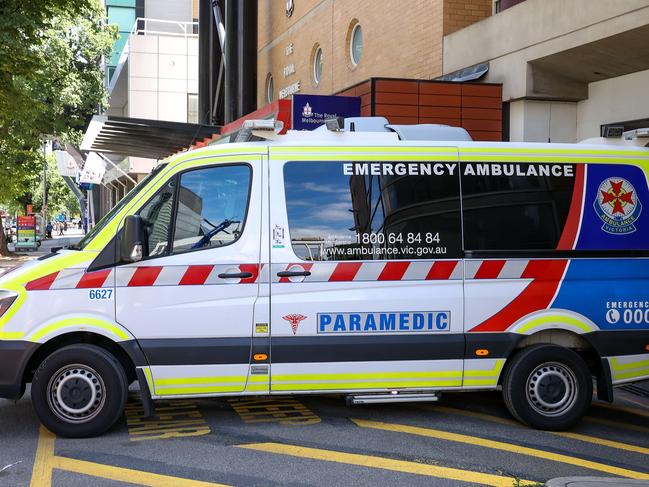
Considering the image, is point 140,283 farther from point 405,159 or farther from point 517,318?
point 517,318

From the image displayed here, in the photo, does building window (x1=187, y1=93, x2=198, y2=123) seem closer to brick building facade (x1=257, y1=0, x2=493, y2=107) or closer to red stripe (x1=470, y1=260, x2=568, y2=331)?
brick building facade (x1=257, y1=0, x2=493, y2=107)

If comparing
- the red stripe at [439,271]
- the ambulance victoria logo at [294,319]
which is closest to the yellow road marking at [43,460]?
the ambulance victoria logo at [294,319]

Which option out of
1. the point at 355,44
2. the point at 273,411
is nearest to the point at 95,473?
the point at 273,411

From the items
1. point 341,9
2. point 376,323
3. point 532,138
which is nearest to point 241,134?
point 376,323

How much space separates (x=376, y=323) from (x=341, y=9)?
13587mm

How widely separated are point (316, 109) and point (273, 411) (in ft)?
25.3

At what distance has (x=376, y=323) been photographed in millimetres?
5895

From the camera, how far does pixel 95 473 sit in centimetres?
495

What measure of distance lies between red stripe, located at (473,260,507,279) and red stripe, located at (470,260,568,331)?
209 mm

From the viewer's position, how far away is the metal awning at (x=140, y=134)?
19.0 m

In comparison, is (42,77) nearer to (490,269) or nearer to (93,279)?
(93,279)

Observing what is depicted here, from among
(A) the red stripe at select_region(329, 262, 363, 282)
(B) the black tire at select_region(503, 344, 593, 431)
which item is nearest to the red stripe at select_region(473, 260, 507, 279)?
(B) the black tire at select_region(503, 344, 593, 431)

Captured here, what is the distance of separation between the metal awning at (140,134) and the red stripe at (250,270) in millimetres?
12824

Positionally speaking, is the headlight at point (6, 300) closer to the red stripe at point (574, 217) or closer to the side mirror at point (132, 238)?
the side mirror at point (132, 238)
